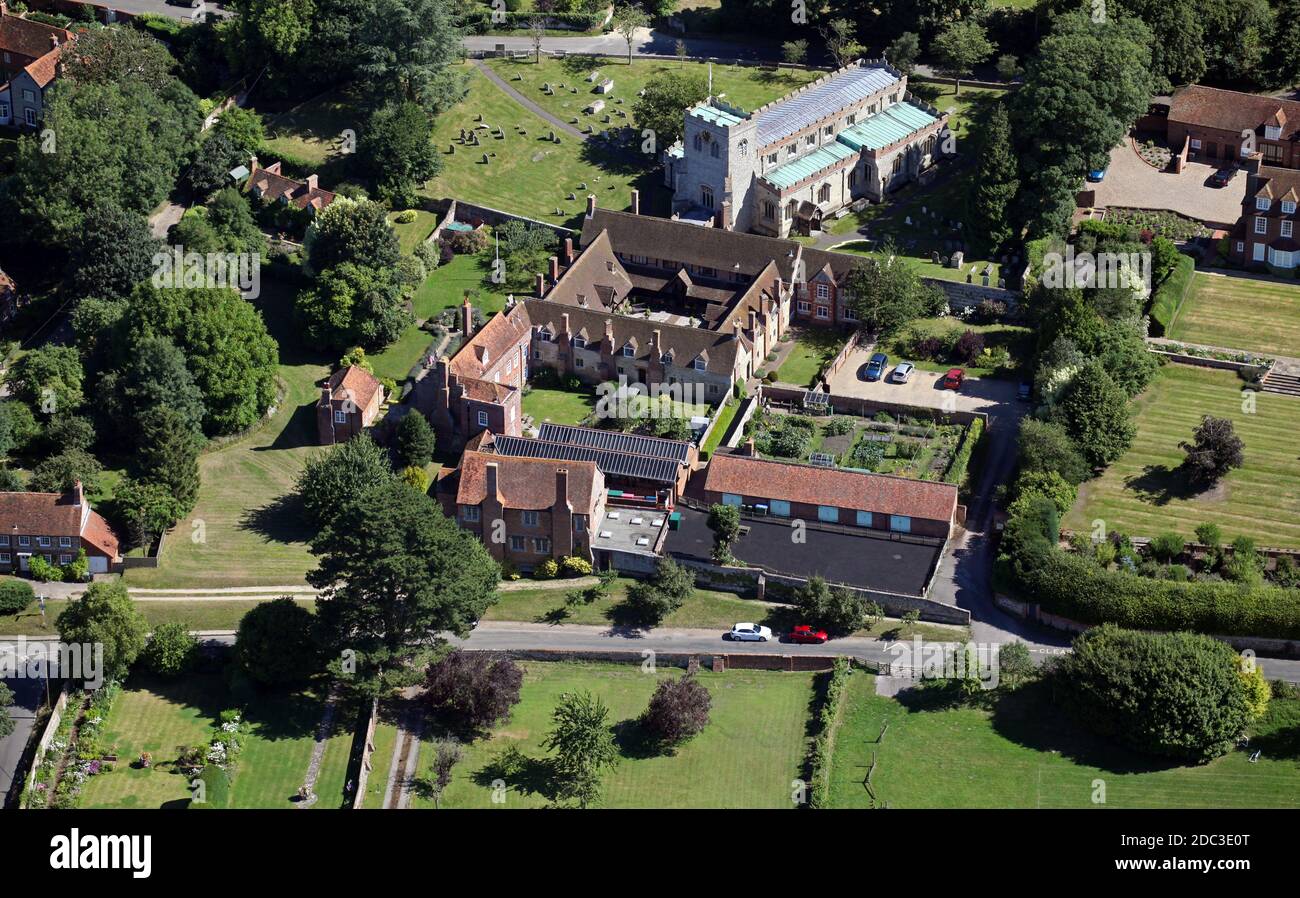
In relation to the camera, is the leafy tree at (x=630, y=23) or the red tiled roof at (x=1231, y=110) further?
the leafy tree at (x=630, y=23)

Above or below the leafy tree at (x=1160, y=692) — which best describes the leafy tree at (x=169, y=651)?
below

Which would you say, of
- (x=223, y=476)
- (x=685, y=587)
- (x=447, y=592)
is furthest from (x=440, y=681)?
(x=223, y=476)

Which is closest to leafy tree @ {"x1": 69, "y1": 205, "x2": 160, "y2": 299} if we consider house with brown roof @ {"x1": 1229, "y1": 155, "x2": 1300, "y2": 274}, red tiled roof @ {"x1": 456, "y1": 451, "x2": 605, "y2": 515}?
red tiled roof @ {"x1": 456, "y1": 451, "x2": 605, "y2": 515}

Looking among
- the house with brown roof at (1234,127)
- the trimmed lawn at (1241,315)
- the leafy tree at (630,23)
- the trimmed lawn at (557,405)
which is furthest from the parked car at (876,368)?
the leafy tree at (630,23)

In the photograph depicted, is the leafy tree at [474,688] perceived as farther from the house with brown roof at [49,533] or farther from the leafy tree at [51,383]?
the leafy tree at [51,383]

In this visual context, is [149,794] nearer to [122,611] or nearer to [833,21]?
[122,611]

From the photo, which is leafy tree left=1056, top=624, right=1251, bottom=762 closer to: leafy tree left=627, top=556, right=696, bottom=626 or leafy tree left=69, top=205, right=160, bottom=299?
leafy tree left=627, top=556, right=696, bottom=626
